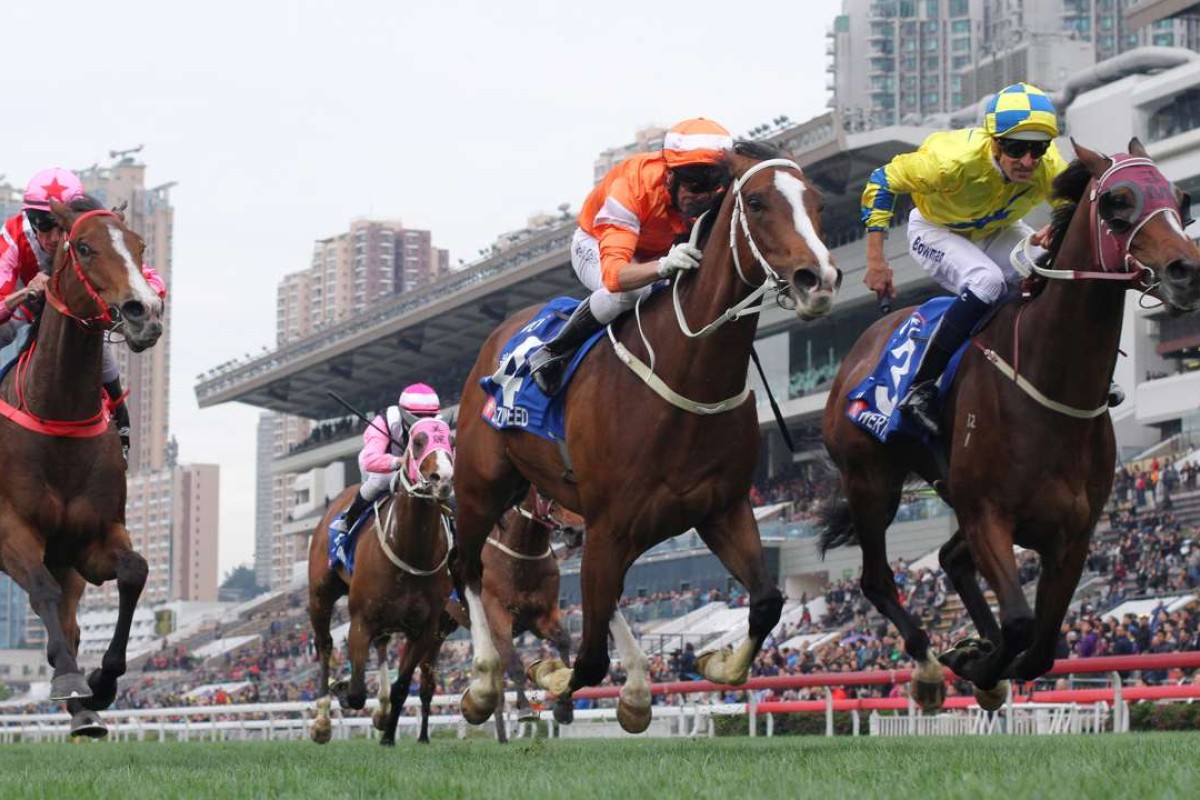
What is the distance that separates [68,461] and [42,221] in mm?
1085

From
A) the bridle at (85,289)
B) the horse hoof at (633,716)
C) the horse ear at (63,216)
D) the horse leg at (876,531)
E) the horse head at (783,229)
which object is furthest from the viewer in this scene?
the horse leg at (876,531)

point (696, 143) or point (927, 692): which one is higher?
point (696, 143)

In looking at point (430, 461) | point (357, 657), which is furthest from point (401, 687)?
point (430, 461)

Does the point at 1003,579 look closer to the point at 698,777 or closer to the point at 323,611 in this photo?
the point at 698,777

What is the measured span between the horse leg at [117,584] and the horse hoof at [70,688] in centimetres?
37

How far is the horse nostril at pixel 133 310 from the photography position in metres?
6.98

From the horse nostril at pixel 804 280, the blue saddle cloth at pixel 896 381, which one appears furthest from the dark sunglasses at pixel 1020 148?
the horse nostril at pixel 804 280

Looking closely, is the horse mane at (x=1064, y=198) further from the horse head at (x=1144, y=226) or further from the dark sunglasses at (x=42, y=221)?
the dark sunglasses at (x=42, y=221)

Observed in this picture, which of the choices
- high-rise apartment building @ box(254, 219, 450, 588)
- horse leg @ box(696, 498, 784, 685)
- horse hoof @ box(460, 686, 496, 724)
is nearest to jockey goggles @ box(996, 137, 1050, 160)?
horse leg @ box(696, 498, 784, 685)

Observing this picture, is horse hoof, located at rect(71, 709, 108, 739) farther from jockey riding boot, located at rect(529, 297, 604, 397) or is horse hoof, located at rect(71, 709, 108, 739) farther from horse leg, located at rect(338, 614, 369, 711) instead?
horse leg, located at rect(338, 614, 369, 711)

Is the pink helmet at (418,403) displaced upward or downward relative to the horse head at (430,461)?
upward

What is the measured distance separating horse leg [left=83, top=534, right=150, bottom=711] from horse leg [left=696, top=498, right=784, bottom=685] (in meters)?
2.48

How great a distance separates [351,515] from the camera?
42.6 feet

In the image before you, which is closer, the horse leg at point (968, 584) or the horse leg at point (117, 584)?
the horse leg at point (117, 584)
